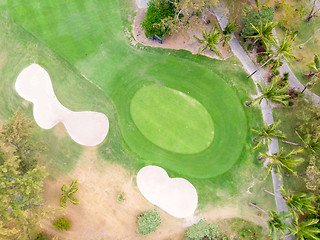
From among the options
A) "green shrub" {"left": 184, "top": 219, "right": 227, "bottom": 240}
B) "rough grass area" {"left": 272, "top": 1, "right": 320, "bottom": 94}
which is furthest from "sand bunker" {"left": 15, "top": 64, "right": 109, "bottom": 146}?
"rough grass area" {"left": 272, "top": 1, "right": 320, "bottom": 94}

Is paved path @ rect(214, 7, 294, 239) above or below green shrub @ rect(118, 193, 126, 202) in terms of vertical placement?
above

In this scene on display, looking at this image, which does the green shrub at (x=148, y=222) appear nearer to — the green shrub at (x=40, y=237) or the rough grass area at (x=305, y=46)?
the green shrub at (x=40, y=237)

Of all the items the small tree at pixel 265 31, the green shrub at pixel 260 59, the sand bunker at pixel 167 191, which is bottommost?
the sand bunker at pixel 167 191

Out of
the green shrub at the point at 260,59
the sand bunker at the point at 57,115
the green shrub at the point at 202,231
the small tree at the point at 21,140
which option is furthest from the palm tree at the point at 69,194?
the green shrub at the point at 260,59

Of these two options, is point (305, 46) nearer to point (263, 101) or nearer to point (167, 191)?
point (263, 101)

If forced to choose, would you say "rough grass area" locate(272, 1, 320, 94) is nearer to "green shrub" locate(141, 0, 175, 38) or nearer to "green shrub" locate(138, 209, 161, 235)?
"green shrub" locate(141, 0, 175, 38)

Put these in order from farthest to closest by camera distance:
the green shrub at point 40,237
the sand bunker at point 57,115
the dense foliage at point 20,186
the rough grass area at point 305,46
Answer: the rough grass area at point 305,46 < the sand bunker at point 57,115 < the green shrub at point 40,237 < the dense foliage at point 20,186

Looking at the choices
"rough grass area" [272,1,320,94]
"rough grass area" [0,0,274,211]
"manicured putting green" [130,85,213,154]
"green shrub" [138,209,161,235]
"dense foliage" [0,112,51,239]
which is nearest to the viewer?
"dense foliage" [0,112,51,239]
